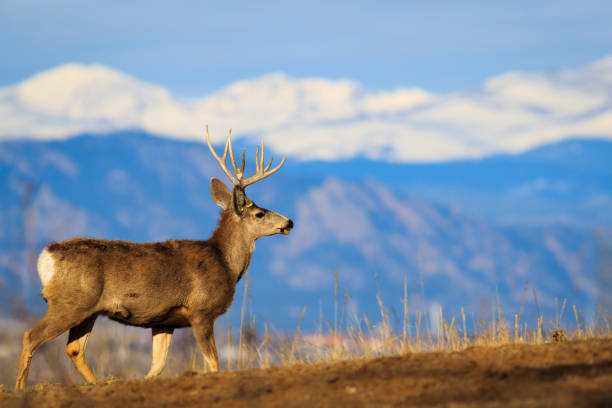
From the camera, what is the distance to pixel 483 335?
10.8 metres

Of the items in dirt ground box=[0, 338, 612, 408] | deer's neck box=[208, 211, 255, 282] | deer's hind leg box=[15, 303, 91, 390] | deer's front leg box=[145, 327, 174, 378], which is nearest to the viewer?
dirt ground box=[0, 338, 612, 408]

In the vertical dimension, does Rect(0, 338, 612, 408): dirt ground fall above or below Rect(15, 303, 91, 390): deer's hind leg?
below

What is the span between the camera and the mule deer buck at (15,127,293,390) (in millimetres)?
10023

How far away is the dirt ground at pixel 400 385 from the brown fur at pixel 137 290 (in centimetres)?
109

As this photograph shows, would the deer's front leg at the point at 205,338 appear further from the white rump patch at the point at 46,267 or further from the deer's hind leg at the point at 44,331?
the white rump patch at the point at 46,267

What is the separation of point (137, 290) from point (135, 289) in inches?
1.0

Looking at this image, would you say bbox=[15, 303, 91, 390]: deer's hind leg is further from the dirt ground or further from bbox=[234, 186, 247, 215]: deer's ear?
bbox=[234, 186, 247, 215]: deer's ear

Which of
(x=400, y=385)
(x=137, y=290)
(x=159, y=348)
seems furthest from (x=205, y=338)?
(x=400, y=385)

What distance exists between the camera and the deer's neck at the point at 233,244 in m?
11.7

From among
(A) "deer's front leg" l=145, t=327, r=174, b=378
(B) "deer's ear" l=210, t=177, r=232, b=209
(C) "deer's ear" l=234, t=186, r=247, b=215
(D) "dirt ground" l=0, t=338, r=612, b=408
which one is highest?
(B) "deer's ear" l=210, t=177, r=232, b=209

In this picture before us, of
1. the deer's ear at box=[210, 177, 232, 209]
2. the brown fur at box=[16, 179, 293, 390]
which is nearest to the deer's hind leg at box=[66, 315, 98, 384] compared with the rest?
the brown fur at box=[16, 179, 293, 390]

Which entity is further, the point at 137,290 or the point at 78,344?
the point at 78,344

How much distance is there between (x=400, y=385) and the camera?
7453mm

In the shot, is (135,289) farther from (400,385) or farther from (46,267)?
(400,385)
